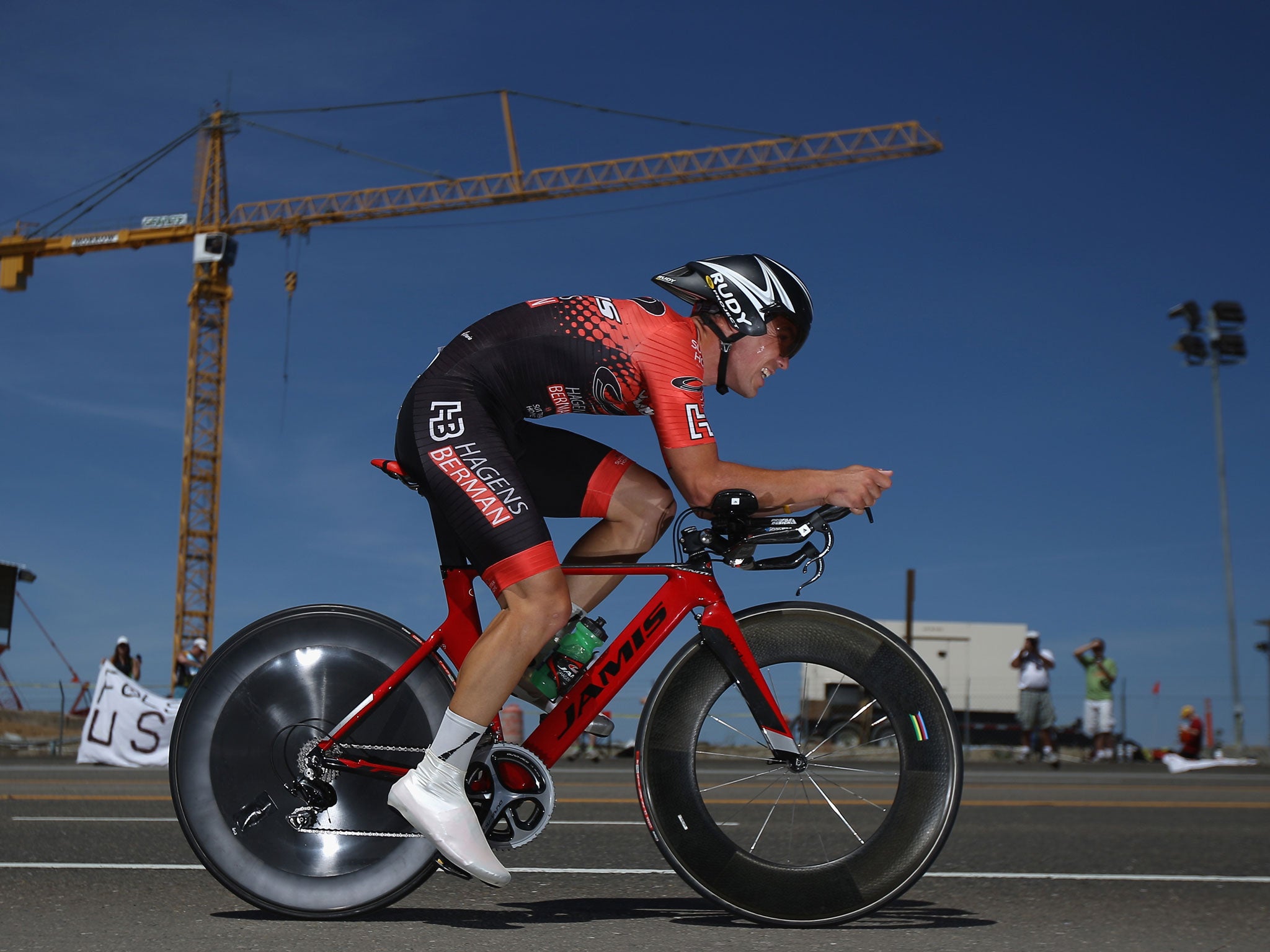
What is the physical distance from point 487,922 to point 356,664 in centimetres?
88

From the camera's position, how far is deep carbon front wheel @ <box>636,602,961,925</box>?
3.63 meters

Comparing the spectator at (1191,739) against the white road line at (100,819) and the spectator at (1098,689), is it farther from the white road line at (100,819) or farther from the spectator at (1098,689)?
the white road line at (100,819)

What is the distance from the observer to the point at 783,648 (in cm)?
377

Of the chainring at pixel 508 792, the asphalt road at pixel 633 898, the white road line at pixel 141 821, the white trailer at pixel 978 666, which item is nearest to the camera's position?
the asphalt road at pixel 633 898

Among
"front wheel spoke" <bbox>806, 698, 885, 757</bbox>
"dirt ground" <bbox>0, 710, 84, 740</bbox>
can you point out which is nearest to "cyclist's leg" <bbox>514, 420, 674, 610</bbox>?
"front wheel spoke" <bbox>806, 698, 885, 757</bbox>

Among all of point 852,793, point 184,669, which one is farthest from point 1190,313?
point 852,793

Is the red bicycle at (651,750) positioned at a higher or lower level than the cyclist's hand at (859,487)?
lower

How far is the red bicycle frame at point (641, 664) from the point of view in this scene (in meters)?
3.74

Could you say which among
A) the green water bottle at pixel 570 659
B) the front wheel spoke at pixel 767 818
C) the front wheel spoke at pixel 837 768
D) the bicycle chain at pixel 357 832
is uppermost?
the green water bottle at pixel 570 659

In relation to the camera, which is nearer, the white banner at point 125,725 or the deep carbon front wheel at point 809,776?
the deep carbon front wheel at point 809,776

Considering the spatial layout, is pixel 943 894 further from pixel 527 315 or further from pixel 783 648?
pixel 527 315

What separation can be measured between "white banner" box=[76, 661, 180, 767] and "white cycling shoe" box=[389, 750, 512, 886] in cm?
1425

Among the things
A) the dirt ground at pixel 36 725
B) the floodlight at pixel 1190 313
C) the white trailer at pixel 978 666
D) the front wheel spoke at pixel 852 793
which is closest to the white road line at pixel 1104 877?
the front wheel spoke at pixel 852 793

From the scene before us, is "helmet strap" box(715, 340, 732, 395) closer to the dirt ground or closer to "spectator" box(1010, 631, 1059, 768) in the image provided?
"spectator" box(1010, 631, 1059, 768)
